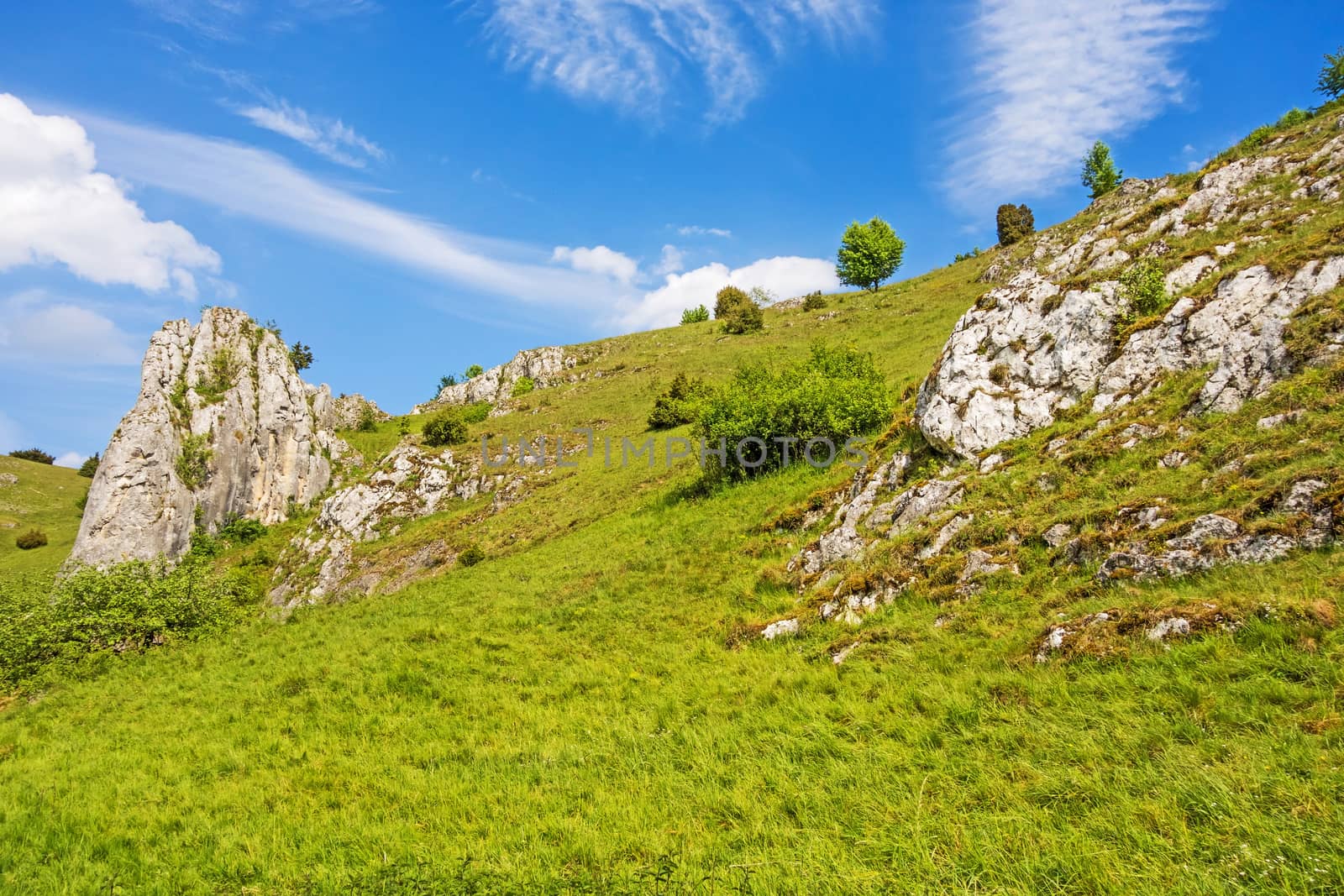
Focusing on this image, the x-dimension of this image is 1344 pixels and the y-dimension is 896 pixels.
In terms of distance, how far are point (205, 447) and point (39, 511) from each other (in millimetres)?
32229

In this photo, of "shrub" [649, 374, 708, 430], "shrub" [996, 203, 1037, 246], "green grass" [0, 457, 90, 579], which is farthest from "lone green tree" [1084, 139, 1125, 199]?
"green grass" [0, 457, 90, 579]

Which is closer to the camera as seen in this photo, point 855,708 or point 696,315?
point 855,708

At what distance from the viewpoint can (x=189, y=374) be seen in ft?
165

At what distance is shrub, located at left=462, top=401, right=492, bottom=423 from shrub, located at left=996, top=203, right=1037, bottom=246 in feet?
221

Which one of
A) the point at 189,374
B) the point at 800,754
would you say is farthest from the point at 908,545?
the point at 189,374

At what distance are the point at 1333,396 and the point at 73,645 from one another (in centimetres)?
3521

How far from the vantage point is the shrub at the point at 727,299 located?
305ft

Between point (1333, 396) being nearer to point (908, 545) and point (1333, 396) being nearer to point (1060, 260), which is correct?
point (908, 545)

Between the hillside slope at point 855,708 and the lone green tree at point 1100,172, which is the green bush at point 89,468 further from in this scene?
the lone green tree at point 1100,172

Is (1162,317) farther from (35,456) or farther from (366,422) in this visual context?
(35,456)

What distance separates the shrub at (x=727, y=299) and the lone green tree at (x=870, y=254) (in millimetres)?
15734

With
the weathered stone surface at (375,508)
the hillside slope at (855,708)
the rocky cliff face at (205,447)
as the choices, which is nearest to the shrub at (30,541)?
the rocky cliff face at (205,447)

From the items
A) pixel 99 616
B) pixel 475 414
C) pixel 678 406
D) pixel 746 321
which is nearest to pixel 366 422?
pixel 475 414

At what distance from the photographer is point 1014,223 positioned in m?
75.6
